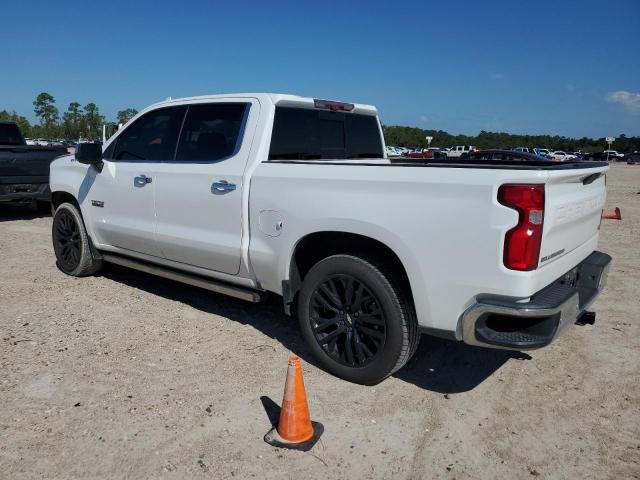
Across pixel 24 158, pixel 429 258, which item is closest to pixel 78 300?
pixel 429 258

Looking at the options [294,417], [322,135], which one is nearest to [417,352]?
[294,417]

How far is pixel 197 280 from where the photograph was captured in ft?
15.4

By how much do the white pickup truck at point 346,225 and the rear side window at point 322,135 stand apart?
0.02 m

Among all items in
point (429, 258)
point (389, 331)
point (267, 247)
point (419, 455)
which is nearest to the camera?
point (419, 455)

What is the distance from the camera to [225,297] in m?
5.71

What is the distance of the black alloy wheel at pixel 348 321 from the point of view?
11.6 ft

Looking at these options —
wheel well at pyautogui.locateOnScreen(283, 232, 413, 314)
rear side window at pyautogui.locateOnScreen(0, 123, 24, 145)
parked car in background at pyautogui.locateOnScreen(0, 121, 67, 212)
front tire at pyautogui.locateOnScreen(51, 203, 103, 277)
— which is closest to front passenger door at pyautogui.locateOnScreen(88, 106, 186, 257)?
front tire at pyautogui.locateOnScreen(51, 203, 103, 277)

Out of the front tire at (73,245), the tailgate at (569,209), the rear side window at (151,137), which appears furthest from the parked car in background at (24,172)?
the tailgate at (569,209)

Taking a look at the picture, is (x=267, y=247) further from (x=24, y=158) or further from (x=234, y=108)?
(x=24, y=158)

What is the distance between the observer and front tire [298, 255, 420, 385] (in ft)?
11.2

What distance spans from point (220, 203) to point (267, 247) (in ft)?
1.87

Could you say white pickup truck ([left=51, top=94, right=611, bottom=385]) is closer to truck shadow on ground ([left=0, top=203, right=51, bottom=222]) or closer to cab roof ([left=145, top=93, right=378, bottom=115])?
cab roof ([left=145, top=93, right=378, bottom=115])

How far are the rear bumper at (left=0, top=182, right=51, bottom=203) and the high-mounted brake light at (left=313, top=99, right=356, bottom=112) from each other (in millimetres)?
7322

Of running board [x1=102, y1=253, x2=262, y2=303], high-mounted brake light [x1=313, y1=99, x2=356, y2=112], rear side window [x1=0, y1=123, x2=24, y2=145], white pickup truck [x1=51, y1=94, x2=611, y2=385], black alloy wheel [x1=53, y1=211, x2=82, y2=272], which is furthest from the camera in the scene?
rear side window [x1=0, y1=123, x2=24, y2=145]
